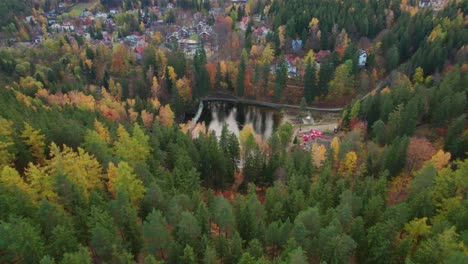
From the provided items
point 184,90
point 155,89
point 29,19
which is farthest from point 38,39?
point 184,90

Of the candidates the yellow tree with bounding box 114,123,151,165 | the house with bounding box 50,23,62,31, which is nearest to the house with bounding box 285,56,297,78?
the yellow tree with bounding box 114,123,151,165

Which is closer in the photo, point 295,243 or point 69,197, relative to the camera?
point 295,243

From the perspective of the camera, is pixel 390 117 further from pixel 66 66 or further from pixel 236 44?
pixel 66 66

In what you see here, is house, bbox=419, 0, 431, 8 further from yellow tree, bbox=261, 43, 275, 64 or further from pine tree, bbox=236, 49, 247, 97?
pine tree, bbox=236, 49, 247, 97

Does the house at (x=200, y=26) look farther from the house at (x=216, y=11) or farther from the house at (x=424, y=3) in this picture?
the house at (x=424, y=3)

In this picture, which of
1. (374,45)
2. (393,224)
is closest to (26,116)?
(393,224)
